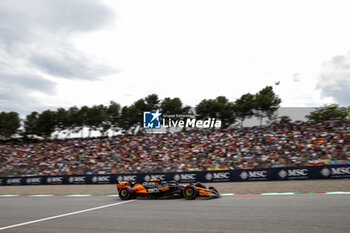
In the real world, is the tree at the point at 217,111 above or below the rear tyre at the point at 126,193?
above

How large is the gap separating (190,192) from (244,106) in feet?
77.2

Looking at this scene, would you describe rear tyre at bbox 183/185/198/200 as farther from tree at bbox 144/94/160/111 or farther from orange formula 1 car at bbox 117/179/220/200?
tree at bbox 144/94/160/111

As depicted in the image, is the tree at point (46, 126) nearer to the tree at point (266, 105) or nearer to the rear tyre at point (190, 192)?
the tree at point (266, 105)

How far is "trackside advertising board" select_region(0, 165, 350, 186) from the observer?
15.2 metres

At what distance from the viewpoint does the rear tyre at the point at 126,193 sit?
12.1 metres

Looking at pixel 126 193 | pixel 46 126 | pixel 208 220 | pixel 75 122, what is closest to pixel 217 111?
pixel 75 122

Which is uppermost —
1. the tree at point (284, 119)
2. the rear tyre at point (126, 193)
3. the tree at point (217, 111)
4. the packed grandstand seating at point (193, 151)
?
the tree at point (217, 111)

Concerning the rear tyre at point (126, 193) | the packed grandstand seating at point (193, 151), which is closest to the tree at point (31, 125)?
the packed grandstand seating at point (193, 151)

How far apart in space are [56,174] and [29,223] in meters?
17.4

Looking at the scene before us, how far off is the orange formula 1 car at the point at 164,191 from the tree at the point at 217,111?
22.1 metres

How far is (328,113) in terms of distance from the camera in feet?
100.0

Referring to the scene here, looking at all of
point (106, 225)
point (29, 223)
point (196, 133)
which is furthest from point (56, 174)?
point (106, 225)

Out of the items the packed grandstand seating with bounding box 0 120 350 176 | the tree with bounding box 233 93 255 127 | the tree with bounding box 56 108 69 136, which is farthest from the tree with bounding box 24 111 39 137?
the tree with bounding box 233 93 255 127

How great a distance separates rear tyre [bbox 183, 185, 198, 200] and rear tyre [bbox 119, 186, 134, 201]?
8.63 ft
